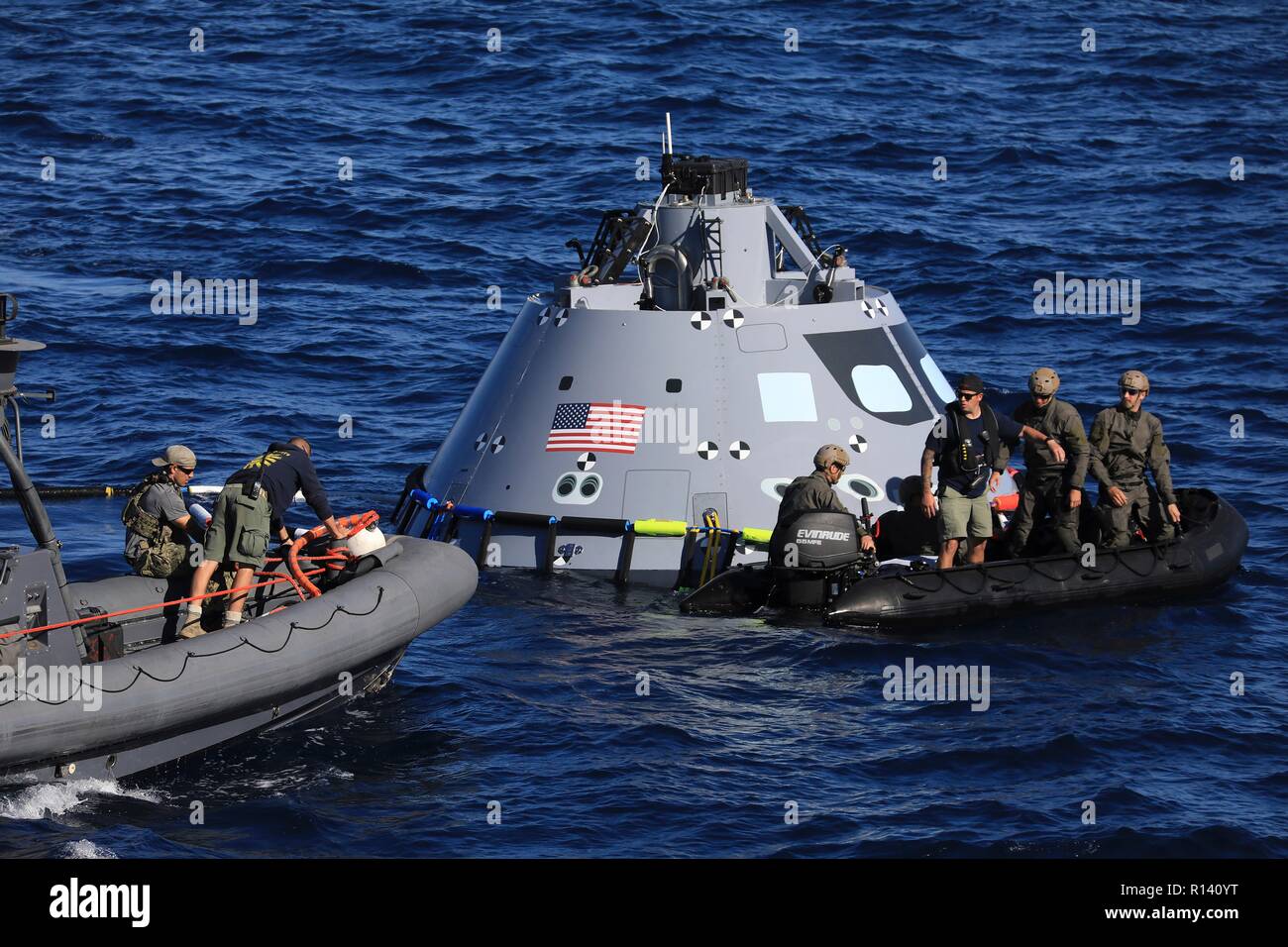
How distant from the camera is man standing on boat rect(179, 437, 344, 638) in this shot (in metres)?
14.7

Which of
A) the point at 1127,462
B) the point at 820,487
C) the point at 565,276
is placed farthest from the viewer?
the point at 565,276

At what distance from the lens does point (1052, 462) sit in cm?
1684

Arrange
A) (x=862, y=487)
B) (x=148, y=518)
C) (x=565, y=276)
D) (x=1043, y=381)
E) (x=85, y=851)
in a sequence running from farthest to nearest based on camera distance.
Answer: (x=565, y=276), (x=862, y=487), (x=1043, y=381), (x=148, y=518), (x=85, y=851)

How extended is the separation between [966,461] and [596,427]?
12.0ft

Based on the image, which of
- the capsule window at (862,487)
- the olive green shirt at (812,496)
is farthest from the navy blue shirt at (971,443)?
the capsule window at (862,487)

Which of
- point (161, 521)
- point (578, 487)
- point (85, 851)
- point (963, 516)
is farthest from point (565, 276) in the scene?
point (85, 851)

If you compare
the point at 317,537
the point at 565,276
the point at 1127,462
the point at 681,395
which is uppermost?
the point at 565,276

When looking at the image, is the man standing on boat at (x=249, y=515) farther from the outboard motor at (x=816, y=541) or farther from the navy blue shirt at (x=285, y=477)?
the outboard motor at (x=816, y=541)

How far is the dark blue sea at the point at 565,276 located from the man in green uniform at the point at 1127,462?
885 mm

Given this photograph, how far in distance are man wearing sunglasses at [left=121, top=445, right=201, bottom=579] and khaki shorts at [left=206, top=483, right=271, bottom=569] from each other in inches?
15.2

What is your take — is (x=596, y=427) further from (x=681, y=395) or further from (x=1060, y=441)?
(x=1060, y=441)

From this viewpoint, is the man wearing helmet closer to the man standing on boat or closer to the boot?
the man standing on boat

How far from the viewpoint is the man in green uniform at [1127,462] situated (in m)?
17.2
